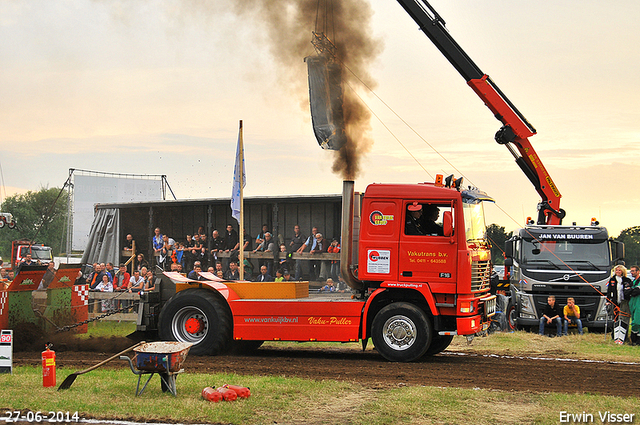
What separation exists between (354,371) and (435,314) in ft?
5.90

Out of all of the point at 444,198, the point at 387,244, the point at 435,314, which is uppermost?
the point at 444,198

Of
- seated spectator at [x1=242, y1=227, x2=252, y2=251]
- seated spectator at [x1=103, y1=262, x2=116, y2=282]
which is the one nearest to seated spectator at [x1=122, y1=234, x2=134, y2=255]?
seated spectator at [x1=103, y1=262, x2=116, y2=282]

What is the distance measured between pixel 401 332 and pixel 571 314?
7547 mm

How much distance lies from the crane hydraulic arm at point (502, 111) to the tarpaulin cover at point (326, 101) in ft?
14.0

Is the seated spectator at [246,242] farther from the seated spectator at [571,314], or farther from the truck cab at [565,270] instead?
the seated spectator at [571,314]

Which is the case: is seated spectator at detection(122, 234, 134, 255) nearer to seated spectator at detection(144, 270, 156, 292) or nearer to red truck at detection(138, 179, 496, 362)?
seated spectator at detection(144, 270, 156, 292)

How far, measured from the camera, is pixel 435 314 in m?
11.5

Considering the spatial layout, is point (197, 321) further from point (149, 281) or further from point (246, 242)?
point (246, 242)

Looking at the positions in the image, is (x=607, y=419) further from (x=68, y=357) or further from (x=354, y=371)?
(x=68, y=357)

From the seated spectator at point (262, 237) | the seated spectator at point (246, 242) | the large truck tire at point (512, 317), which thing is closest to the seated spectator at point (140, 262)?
the seated spectator at point (246, 242)

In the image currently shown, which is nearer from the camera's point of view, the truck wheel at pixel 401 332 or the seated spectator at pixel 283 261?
the truck wheel at pixel 401 332

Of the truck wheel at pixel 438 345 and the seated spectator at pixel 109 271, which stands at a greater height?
the seated spectator at pixel 109 271

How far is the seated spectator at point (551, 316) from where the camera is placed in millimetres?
16953

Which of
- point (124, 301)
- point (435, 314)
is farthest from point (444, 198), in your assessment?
point (124, 301)
